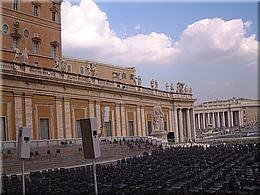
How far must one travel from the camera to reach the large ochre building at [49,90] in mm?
31375

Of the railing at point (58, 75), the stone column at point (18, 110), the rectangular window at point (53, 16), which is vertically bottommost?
the stone column at point (18, 110)

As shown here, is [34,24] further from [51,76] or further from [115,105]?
[115,105]

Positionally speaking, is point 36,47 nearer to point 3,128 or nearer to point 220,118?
point 3,128

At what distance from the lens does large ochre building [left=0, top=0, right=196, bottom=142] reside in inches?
1235


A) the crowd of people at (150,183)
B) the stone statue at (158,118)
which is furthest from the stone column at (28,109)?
the stone statue at (158,118)

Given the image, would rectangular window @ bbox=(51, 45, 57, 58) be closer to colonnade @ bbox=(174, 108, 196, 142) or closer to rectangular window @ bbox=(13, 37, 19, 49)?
rectangular window @ bbox=(13, 37, 19, 49)

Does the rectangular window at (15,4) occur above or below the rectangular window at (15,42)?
above

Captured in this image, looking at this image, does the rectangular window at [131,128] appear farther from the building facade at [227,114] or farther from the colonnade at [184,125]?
the building facade at [227,114]

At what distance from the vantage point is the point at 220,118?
134 meters

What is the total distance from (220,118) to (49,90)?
105 meters

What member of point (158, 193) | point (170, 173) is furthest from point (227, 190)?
point (170, 173)

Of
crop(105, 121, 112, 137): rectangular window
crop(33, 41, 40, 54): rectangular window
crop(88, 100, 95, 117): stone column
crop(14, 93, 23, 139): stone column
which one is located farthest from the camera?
crop(105, 121, 112, 137): rectangular window

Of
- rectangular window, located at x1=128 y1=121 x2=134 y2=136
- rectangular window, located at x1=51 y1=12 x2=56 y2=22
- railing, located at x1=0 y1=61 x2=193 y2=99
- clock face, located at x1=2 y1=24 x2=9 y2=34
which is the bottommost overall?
rectangular window, located at x1=128 y1=121 x2=134 y2=136

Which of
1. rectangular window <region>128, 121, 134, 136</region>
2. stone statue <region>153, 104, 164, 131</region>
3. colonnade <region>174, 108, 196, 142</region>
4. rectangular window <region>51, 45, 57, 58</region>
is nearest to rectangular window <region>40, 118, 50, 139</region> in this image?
rectangular window <region>51, 45, 57, 58</region>
